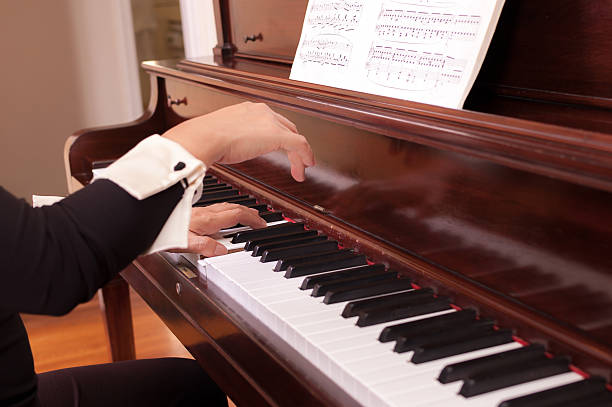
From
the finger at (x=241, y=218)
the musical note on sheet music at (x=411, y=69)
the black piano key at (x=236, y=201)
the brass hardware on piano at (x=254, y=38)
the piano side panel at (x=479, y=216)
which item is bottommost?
the black piano key at (x=236, y=201)

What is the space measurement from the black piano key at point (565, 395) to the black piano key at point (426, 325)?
196 millimetres

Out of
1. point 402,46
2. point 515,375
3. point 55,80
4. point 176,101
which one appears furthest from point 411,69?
point 55,80

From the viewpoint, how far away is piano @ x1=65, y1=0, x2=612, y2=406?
845 mm

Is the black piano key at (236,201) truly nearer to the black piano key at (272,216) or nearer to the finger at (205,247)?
the black piano key at (272,216)

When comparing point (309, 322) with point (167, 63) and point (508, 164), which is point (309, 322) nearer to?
point (508, 164)

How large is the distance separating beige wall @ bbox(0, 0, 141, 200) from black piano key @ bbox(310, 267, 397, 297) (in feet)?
11.1

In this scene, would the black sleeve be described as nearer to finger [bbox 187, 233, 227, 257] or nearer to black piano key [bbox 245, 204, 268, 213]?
finger [bbox 187, 233, 227, 257]

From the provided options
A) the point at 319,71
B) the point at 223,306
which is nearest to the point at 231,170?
the point at 319,71

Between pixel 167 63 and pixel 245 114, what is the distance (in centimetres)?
121

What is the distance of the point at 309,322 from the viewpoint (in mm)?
1010

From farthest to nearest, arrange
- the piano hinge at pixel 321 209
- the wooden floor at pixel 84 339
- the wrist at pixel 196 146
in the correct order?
the wooden floor at pixel 84 339
the piano hinge at pixel 321 209
the wrist at pixel 196 146

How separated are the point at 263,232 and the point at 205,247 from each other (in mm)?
148

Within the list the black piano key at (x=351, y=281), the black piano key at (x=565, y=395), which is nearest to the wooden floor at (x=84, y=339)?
the black piano key at (x=351, y=281)

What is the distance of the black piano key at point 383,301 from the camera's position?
103cm
